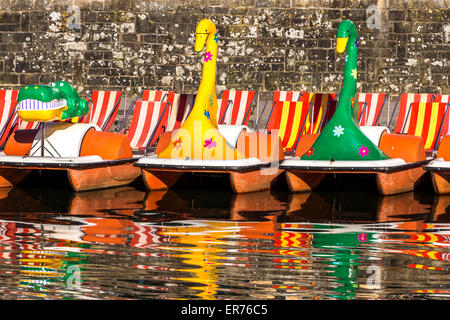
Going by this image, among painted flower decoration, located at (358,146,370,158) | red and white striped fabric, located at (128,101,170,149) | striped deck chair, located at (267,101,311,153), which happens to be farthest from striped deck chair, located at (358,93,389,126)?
painted flower decoration, located at (358,146,370,158)

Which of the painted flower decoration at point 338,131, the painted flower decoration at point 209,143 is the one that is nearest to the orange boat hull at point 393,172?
the painted flower decoration at point 338,131

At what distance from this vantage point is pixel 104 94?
14.8 meters

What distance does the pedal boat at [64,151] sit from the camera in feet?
38.5

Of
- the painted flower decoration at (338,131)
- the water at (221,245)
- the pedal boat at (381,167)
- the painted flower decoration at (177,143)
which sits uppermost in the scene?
the painted flower decoration at (338,131)

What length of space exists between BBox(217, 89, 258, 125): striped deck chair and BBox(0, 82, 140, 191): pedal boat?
2.16 meters

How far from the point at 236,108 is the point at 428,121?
2559mm

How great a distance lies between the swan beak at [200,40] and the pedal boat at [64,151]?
1343 millimetres

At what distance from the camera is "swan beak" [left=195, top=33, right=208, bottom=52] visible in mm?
12203

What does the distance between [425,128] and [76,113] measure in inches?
177

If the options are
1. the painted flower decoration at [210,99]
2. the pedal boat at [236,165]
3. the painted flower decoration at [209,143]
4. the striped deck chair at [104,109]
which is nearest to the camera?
the pedal boat at [236,165]

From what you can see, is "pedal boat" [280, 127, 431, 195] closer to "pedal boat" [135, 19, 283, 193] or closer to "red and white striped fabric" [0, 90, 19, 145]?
"pedal boat" [135, 19, 283, 193]

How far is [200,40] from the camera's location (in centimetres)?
1227

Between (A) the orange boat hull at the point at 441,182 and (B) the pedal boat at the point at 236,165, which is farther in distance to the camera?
(A) the orange boat hull at the point at 441,182

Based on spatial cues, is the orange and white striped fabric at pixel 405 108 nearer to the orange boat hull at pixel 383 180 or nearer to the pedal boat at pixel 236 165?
the orange boat hull at pixel 383 180
